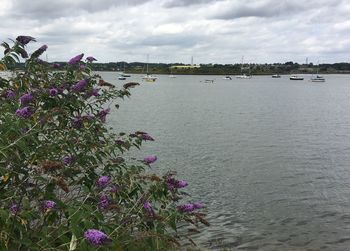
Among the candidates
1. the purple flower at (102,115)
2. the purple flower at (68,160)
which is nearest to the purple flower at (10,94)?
the purple flower at (68,160)

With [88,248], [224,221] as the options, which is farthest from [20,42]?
[224,221]

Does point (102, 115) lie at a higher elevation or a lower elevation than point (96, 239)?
higher

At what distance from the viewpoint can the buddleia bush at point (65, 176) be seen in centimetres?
334

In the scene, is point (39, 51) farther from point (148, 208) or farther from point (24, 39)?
point (148, 208)

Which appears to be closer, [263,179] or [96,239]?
[96,239]

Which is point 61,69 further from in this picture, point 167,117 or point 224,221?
point 167,117

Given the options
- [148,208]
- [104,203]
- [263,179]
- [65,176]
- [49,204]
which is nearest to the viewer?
[49,204]

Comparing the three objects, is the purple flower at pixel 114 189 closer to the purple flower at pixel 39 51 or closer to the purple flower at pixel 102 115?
the purple flower at pixel 102 115

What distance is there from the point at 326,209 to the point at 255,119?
27813mm

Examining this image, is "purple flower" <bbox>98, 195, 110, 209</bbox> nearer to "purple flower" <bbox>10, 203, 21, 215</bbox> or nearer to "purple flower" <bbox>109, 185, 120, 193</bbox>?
"purple flower" <bbox>109, 185, 120, 193</bbox>

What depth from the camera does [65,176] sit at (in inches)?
162

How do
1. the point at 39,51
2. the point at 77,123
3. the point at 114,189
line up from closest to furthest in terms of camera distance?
1. the point at 114,189
2. the point at 77,123
3. the point at 39,51

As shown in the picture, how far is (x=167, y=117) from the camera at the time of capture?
135 feet

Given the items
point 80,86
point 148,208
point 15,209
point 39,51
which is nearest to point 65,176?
point 15,209
